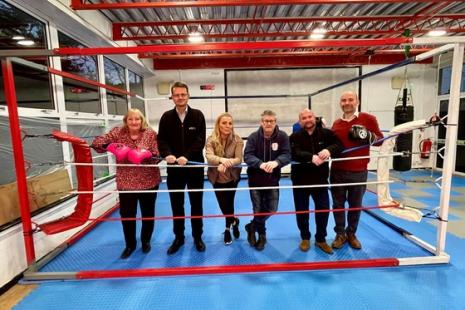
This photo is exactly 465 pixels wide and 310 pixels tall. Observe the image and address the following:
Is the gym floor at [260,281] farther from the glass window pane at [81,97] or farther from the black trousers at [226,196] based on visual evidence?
the glass window pane at [81,97]

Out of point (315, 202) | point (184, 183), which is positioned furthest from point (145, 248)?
point (315, 202)

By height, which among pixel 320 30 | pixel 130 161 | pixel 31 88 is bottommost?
pixel 130 161

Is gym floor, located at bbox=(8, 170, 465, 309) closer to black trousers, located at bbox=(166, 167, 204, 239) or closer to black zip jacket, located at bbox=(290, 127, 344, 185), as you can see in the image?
black trousers, located at bbox=(166, 167, 204, 239)

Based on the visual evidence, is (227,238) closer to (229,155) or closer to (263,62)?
(229,155)

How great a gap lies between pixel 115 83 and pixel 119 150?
3571mm

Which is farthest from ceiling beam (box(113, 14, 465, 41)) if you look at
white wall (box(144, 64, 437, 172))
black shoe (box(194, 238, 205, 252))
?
black shoe (box(194, 238, 205, 252))

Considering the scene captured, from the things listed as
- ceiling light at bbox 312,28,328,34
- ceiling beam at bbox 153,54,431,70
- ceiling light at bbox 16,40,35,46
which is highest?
ceiling light at bbox 312,28,328,34

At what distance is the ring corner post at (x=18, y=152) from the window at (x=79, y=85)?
Answer: 4.79ft

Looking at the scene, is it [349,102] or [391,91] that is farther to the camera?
[391,91]

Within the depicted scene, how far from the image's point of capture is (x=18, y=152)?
2141 mm

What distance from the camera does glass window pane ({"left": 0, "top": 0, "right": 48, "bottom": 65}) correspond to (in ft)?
8.68

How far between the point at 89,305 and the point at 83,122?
2.43m

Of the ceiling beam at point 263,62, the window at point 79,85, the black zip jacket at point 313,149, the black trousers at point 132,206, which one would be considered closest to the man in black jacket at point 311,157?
the black zip jacket at point 313,149

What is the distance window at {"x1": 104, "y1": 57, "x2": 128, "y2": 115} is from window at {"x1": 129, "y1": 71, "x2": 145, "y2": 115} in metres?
0.44
